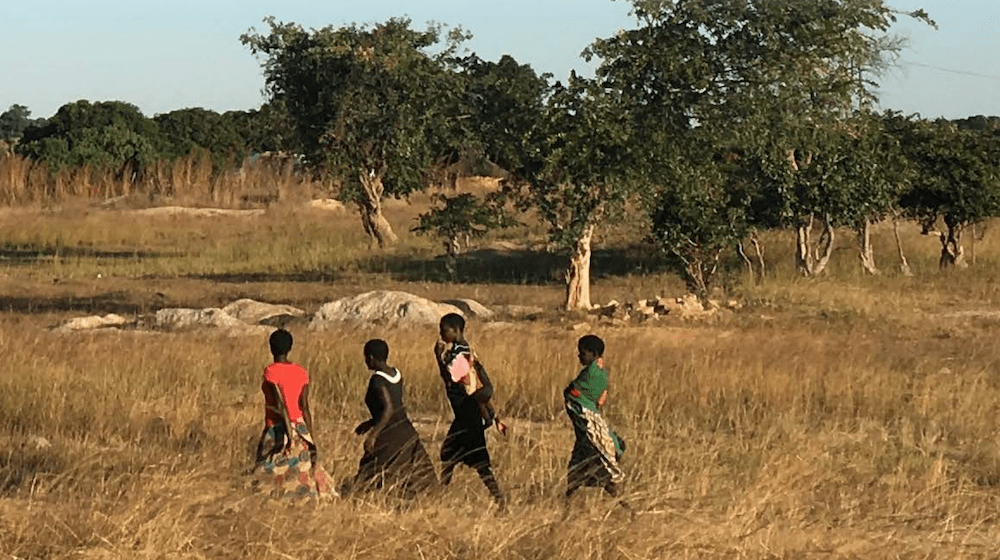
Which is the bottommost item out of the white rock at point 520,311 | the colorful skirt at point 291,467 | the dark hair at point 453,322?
the white rock at point 520,311

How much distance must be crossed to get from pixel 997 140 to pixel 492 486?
26.4 meters

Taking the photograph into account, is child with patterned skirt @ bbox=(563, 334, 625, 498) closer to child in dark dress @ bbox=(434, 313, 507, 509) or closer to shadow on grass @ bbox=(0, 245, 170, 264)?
child in dark dress @ bbox=(434, 313, 507, 509)

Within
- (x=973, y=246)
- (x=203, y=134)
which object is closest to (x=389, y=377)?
(x=973, y=246)

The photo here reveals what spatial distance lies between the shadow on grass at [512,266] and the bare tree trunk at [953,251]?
6648 mm

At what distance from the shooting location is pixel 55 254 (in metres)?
36.7

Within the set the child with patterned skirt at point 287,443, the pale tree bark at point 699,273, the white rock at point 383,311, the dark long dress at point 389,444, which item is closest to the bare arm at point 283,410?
the child with patterned skirt at point 287,443

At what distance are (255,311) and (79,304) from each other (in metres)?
4.72

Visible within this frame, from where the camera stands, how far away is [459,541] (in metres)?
5.76

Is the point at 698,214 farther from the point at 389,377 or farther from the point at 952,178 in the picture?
the point at 389,377

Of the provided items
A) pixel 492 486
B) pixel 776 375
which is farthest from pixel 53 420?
pixel 776 375

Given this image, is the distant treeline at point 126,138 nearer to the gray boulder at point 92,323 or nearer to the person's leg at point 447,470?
the gray boulder at point 92,323

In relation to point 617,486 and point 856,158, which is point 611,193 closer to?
point 856,158

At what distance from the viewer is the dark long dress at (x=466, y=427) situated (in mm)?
7738

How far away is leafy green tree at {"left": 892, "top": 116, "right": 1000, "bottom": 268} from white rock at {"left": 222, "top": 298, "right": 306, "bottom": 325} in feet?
47.9
